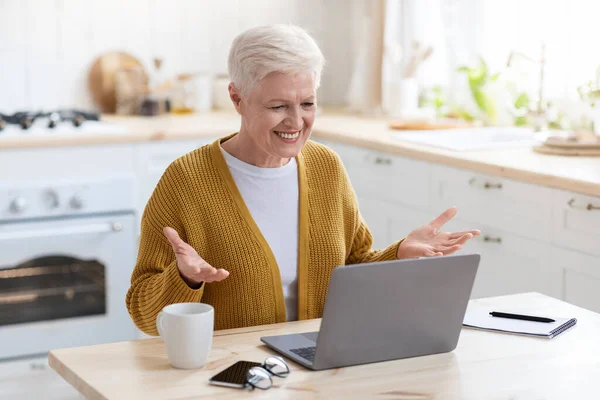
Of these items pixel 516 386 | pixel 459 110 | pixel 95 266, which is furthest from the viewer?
pixel 459 110

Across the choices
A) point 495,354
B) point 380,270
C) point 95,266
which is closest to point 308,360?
point 380,270

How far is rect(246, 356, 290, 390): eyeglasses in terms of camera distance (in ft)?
4.68

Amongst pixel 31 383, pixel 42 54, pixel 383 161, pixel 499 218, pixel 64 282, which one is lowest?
pixel 31 383

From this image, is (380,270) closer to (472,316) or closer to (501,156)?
(472,316)

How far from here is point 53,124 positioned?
11.9ft

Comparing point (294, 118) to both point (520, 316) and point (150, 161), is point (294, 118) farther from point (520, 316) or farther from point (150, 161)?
point (150, 161)

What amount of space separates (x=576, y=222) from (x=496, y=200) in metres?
0.36

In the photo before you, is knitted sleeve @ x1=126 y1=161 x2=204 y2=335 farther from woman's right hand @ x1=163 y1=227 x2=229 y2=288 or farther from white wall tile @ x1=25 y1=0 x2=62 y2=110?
white wall tile @ x1=25 y1=0 x2=62 y2=110

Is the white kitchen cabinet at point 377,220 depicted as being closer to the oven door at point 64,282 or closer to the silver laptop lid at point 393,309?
the oven door at point 64,282

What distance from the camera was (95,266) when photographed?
3.65 m

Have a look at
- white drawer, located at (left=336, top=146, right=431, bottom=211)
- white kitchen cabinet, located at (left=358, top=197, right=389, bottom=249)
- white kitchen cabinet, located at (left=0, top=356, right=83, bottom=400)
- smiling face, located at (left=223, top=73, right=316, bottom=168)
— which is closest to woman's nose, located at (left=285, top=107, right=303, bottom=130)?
smiling face, located at (left=223, top=73, right=316, bottom=168)

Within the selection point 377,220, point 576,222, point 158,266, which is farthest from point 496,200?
point 158,266

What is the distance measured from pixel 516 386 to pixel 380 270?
11.0 inches

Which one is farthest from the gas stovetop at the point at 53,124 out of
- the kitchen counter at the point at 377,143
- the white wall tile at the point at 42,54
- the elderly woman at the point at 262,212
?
the elderly woman at the point at 262,212
